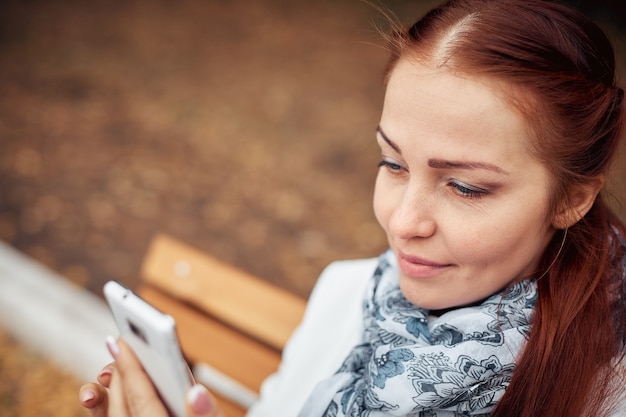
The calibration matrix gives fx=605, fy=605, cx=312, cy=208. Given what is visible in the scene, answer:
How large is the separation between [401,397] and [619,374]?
599mm

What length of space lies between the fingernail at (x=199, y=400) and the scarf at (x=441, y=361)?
0.48 meters

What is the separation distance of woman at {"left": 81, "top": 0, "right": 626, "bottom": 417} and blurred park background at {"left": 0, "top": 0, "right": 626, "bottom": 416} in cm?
182

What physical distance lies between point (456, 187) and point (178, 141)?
4.79m

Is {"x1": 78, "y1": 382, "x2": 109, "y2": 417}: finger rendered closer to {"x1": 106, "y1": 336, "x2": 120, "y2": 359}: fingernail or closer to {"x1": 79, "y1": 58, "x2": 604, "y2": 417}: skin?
{"x1": 79, "y1": 58, "x2": 604, "y2": 417}: skin

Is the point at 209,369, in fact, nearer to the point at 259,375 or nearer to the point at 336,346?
the point at 259,375

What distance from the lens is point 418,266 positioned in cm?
164

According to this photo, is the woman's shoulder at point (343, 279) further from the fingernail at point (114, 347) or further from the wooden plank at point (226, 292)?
the fingernail at point (114, 347)

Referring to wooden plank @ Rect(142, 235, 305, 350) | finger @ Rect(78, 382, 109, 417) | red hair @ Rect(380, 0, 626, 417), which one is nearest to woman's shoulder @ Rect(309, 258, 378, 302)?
wooden plank @ Rect(142, 235, 305, 350)

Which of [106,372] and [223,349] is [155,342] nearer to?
[106,372]

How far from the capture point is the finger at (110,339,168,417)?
1.62 meters

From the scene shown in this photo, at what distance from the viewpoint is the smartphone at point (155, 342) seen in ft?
4.67

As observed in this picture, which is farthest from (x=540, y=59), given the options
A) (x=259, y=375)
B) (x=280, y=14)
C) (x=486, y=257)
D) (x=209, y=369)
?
(x=280, y=14)

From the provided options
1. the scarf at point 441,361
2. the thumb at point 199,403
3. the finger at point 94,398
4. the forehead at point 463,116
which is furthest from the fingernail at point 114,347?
the forehead at point 463,116

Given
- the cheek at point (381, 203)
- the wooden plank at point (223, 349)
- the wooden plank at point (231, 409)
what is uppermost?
the cheek at point (381, 203)
